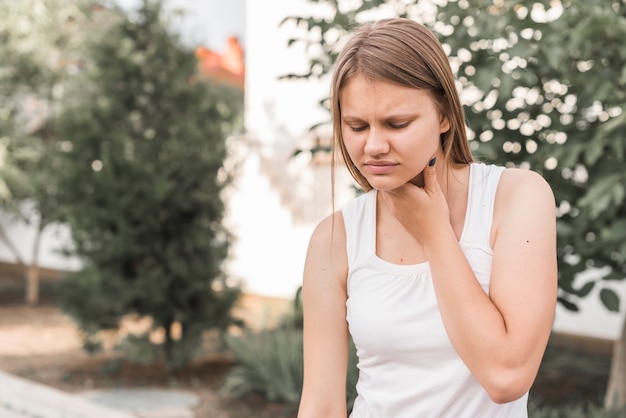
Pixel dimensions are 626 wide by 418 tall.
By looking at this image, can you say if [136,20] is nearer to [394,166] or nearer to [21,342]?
[21,342]

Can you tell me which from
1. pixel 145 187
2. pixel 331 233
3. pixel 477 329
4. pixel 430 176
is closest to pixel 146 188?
pixel 145 187

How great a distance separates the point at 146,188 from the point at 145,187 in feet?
0.04

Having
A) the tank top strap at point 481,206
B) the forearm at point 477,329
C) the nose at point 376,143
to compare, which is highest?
the nose at point 376,143

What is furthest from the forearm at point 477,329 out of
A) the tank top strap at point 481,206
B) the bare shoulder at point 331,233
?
the bare shoulder at point 331,233

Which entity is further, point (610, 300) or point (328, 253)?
point (610, 300)

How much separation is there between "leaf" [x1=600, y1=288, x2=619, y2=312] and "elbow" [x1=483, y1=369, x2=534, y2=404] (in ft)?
7.36

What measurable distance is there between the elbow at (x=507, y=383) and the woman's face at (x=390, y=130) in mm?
409

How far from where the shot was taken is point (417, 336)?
162 centimetres

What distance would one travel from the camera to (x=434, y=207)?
156cm

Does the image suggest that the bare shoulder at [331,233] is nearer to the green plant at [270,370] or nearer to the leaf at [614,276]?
the leaf at [614,276]

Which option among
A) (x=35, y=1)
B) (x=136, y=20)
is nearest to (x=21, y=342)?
(x=136, y=20)

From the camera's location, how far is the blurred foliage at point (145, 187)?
262 inches

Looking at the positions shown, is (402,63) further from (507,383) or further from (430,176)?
(507,383)

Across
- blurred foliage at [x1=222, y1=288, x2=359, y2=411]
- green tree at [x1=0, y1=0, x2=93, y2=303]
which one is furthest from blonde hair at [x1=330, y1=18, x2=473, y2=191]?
green tree at [x1=0, y1=0, x2=93, y2=303]
